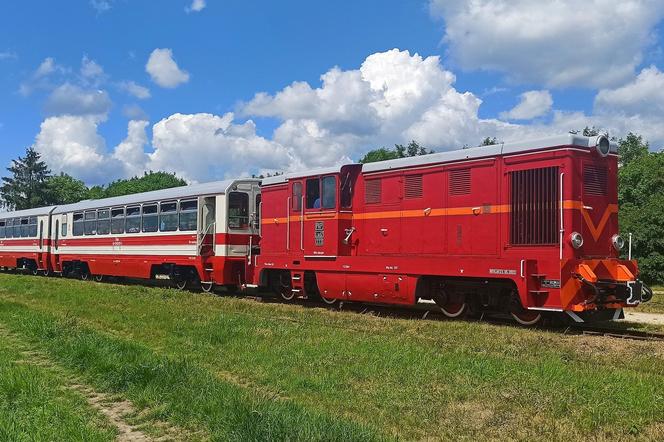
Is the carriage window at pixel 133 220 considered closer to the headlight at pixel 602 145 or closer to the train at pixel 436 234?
the train at pixel 436 234

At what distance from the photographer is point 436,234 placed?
43.7 feet

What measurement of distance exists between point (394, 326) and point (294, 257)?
5.24 metres

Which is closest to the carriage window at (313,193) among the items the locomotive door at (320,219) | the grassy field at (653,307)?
the locomotive door at (320,219)

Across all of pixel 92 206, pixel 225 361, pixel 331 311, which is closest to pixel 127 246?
pixel 92 206

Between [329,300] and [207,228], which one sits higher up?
[207,228]

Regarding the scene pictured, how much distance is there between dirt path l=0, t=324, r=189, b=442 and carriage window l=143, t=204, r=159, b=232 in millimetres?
13249

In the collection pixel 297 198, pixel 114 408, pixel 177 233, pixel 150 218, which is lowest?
pixel 114 408

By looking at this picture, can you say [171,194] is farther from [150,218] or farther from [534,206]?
[534,206]

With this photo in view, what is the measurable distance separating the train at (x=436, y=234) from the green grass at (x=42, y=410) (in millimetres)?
7883

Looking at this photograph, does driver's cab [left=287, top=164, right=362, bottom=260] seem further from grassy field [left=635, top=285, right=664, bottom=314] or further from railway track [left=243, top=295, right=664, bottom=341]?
grassy field [left=635, top=285, right=664, bottom=314]

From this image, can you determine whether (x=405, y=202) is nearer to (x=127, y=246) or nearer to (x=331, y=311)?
(x=331, y=311)

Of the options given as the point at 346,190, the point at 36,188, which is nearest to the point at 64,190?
the point at 36,188

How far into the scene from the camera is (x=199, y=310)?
1386 cm

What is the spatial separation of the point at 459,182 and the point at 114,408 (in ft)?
28.7
